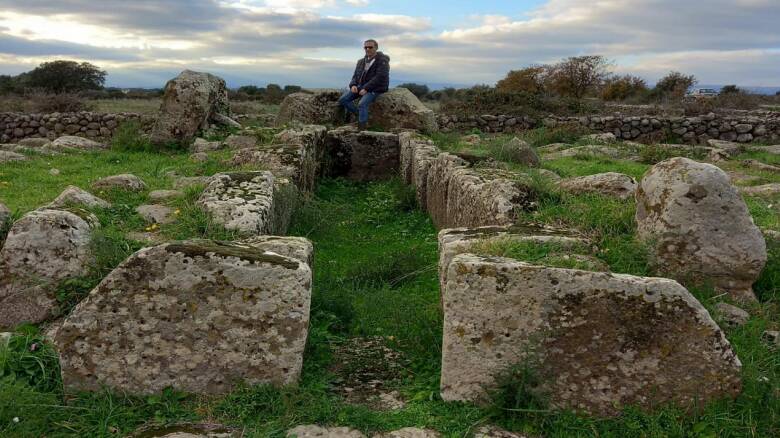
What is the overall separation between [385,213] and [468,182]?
8.60 ft

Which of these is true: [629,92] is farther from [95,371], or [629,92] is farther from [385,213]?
[95,371]

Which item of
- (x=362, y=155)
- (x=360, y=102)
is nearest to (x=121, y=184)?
(x=362, y=155)

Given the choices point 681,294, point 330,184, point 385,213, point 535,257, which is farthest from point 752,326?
point 330,184

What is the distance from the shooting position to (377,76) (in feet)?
43.7

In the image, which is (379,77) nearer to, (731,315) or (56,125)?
(731,315)

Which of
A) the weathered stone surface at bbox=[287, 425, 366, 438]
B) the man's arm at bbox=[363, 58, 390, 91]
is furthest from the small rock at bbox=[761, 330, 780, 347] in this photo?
the man's arm at bbox=[363, 58, 390, 91]

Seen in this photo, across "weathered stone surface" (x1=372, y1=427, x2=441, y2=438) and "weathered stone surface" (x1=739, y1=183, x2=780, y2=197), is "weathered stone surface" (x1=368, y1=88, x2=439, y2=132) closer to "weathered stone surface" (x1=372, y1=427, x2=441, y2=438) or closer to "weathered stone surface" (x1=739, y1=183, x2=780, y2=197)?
"weathered stone surface" (x1=739, y1=183, x2=780, y2=197)

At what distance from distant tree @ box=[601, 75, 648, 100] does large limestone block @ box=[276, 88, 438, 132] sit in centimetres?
1715

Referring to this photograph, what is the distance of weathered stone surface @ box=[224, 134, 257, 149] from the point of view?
10.8 meters

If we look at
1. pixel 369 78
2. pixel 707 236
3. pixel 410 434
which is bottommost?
pixel 410 434

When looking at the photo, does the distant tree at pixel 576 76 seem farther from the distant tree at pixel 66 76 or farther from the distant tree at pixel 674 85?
the distant tree at pixel 66 76

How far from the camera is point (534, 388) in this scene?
3.34 metres

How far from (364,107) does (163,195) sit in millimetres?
7319

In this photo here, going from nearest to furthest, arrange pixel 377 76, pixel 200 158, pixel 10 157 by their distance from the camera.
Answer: pixel 200 158 → pixel 10 157 → pixel 377 76
